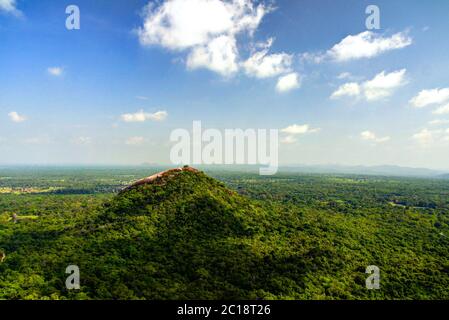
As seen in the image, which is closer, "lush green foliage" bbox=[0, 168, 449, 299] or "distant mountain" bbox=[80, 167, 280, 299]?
"distant mountain" bbox=[80, 167, 280, 299]

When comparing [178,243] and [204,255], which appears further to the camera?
[178,243]

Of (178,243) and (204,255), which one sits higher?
(178,243)

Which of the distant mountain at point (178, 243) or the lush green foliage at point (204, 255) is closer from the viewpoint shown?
the distant mountain at point (178, 243)

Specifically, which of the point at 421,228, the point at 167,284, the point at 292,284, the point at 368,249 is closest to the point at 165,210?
the point at 167,284

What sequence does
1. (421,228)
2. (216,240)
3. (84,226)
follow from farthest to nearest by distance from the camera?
1. (421,228)
2. (84,226)
3. (216,240)
